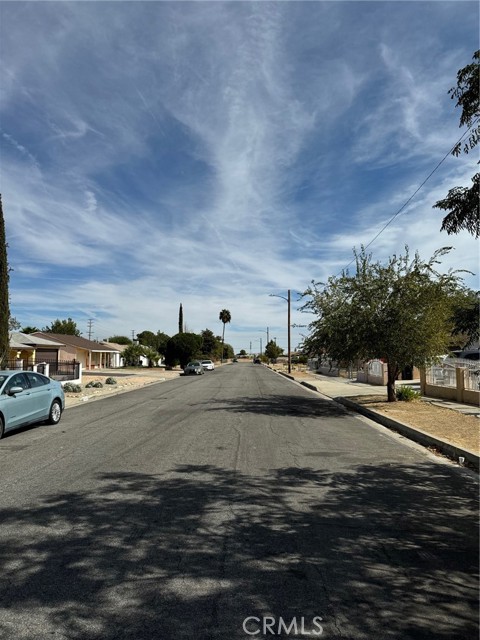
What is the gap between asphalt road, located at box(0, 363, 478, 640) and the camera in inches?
132

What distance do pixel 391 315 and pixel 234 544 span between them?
41.5 ft

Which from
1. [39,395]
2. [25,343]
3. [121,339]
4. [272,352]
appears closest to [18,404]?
[39,395]

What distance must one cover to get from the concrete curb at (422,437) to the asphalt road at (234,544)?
0.45 meters

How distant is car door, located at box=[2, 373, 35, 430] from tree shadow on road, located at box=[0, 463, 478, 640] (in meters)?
4.82

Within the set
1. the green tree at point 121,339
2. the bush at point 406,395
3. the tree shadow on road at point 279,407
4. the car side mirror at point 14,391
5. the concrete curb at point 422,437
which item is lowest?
the concrete curb at point 422,437

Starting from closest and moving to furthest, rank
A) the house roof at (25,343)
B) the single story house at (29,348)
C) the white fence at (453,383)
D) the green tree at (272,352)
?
the white fence at (453,383), the house roof at (25,343), the single story house at (29,348), the green tree at (272,352)

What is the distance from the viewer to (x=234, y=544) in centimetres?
461

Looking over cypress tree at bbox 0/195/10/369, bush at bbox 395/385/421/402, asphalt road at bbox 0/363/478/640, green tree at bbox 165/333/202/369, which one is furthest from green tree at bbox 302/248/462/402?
green tree at bbox 165/333/202/369

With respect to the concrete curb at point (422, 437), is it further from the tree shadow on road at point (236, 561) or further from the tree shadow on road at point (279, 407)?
the tree shadow on road at point (236, 561)

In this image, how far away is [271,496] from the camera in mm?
6164

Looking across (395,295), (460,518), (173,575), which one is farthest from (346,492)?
(395,295)

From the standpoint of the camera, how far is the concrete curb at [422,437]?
27.8ft

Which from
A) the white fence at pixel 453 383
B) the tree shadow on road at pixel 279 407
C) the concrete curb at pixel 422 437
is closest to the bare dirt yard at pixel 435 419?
the concrete curb at pixel 422 437

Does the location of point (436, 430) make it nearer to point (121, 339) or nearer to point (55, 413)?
point (55, 413)
